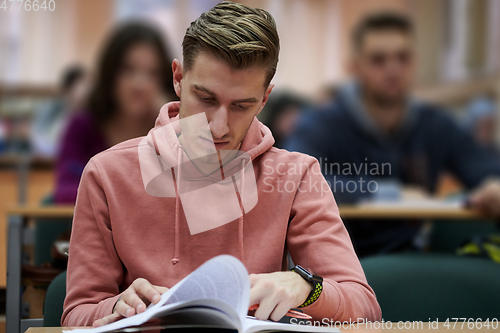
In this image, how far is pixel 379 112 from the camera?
2.32 m

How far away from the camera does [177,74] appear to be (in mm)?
748

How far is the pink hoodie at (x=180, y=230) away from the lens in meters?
0.73

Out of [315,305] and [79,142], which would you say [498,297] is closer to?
[315,305]

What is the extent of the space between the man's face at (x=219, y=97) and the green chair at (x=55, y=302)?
31 cm

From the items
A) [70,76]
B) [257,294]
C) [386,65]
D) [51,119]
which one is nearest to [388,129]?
[386,65]

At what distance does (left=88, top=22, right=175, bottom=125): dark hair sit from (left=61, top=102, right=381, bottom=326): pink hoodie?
1.80ft

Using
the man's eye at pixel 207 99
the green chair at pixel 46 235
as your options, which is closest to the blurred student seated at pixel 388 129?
the green chair at pixel 46 235

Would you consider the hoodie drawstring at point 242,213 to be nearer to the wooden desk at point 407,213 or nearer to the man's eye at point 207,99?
the man's eye at point 207,99

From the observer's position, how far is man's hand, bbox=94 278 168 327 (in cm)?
63

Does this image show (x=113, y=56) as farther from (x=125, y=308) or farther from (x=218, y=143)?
(x=125, y=308)

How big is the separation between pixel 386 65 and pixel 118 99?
1351 millimetres

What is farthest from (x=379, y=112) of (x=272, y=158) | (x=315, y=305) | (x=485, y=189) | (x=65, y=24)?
(x=65, y=24)

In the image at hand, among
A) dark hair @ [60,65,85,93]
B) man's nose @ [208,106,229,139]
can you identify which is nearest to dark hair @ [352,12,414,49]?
man's nose @ [208,106,229,139]

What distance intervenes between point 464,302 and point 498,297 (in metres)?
0.09
